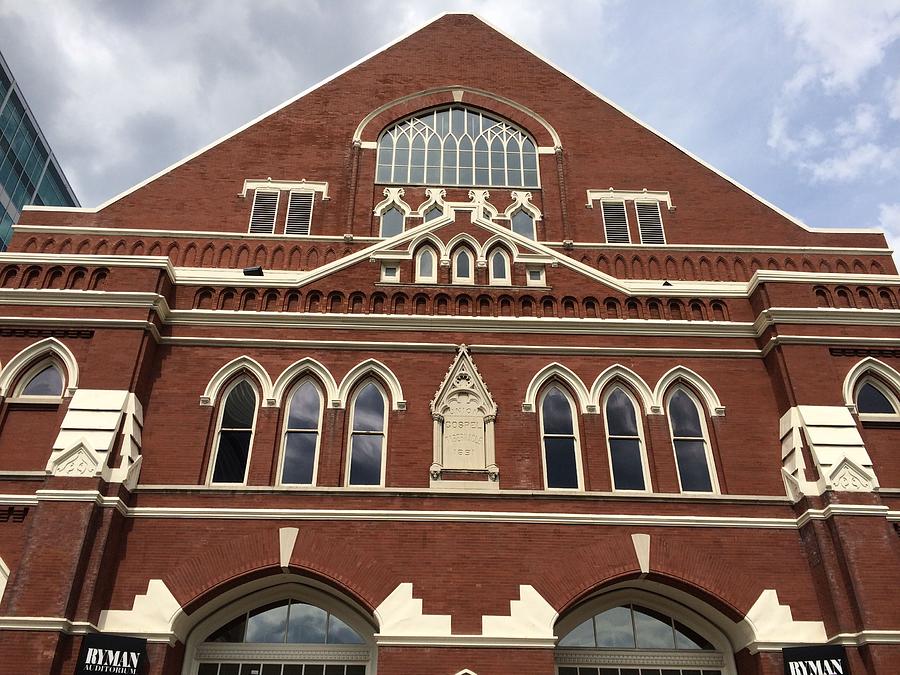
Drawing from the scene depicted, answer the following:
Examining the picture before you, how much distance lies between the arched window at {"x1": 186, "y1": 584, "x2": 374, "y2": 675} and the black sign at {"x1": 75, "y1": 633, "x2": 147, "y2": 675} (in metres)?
1.35

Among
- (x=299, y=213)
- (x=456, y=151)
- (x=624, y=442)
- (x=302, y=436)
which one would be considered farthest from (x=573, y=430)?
(x=456, y=151)

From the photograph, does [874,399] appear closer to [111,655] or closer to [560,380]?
[560,380]

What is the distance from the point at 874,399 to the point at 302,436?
11.2m

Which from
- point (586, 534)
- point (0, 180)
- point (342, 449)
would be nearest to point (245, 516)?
point (342, 449)

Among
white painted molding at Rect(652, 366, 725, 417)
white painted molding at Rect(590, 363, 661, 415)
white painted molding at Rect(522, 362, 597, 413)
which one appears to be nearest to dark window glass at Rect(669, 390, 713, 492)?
white painted molding at Rect(652, 366, 725, 417)

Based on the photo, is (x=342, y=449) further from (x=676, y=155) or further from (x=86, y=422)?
(x=676, y=155)

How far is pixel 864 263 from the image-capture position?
18.6 m

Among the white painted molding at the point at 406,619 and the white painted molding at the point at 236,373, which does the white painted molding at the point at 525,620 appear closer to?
the white painted molding at the point at 406,619

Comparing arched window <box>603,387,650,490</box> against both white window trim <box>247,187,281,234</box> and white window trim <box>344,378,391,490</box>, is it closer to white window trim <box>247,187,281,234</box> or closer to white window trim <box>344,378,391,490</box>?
white window trim <box>344,378,391,490</box>

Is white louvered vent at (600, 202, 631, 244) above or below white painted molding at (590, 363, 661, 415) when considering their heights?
above

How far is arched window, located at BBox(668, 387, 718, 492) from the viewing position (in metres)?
14.6

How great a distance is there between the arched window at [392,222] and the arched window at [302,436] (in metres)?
6.12

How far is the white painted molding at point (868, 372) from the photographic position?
15047mm

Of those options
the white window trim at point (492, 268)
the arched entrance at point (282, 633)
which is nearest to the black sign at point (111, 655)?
the arched entrance at point (282, 633)
